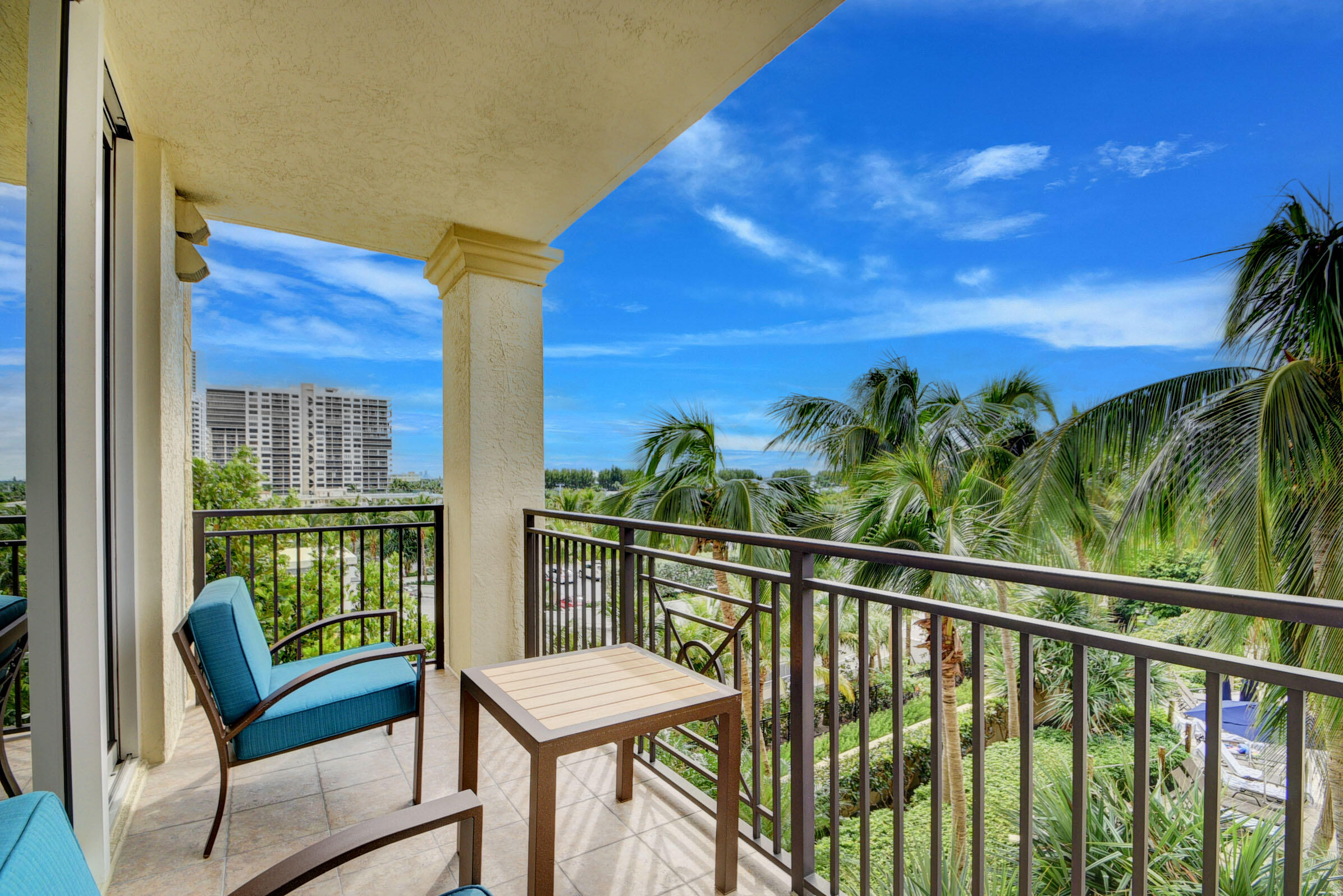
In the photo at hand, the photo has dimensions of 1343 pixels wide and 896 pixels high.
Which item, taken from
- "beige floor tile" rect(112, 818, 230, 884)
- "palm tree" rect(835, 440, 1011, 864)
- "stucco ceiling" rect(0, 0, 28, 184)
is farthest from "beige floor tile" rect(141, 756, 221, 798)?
"palm tree" rect(835, 440, 1011, 864)

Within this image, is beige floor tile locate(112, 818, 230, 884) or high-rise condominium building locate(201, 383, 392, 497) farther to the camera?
high-rise condominium building locate(201, 383, 392, 497)

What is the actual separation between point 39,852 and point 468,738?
1210 mm

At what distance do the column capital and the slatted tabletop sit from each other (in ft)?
7.59

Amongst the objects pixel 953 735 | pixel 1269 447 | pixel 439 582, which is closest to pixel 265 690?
pixel 439 582

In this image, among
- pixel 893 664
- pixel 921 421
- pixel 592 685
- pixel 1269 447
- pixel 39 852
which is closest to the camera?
pixel 39 852

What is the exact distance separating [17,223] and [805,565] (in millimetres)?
1960

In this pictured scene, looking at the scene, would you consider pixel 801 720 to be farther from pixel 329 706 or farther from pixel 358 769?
pixel 358 769

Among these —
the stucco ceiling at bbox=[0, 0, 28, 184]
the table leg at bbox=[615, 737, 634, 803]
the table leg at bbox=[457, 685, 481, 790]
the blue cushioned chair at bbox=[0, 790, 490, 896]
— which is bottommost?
the table leg at bbox=[615, 737, 634, 803]

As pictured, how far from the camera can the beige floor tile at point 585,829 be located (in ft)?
6.27

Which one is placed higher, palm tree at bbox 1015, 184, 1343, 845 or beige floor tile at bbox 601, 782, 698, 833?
palm tree at bbox 1015, 184, 1343, 845

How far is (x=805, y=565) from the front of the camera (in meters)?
1.66

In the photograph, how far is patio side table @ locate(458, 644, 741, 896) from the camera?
1.36m

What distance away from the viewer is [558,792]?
2.28 meters

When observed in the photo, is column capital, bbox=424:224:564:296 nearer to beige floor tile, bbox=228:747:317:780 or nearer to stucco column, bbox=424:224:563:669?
stucco column, bbox=424:224:563:669
